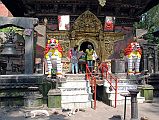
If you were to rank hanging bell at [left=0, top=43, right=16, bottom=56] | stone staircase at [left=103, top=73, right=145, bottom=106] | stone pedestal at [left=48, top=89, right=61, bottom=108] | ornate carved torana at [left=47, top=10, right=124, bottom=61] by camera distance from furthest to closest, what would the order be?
ornate carved torana at [left=47, top=10, right=124, bottom=61] → hanging bell at [left=0, top=43, right=16, bottom=56] → stone staircase at [left=103, top=73, right=145, bottom=106] → stone pedestal at [left=48, top=89, right=61, bottom=108]

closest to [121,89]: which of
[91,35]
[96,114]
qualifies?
[96,114]

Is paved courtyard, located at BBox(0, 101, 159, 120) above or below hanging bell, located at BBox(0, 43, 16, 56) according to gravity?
below

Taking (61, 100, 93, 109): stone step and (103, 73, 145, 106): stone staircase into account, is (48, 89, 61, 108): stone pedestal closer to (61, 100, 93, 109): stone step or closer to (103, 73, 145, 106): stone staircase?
(61, 100, 93, 109): stone step

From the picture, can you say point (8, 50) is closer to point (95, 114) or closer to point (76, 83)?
point (76, 83)

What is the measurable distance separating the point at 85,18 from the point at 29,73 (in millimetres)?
7323

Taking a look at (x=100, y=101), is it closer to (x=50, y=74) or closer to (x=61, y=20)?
(x=50, y=74)

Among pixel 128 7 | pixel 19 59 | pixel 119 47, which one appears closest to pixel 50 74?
pixel 19 59

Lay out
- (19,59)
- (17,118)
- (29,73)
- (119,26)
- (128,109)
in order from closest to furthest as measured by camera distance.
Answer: (17,118) < (128,109) < (29,73) < (19,59) < (119,26)

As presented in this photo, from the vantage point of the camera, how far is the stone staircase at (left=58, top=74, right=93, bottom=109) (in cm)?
1142

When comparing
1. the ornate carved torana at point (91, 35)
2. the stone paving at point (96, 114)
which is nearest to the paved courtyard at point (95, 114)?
the stone paving at point (96, 114)

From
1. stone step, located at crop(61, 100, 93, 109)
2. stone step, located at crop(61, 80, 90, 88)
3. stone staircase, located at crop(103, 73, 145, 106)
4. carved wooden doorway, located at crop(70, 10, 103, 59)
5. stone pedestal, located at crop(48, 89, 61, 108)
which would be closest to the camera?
stone pedestal, located at crop(48, 89, 61, 108)

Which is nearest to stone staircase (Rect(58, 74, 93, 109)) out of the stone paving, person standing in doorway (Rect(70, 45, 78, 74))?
the stone paving

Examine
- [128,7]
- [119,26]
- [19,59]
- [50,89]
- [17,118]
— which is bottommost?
[17,118]

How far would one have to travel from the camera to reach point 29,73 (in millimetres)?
11914
